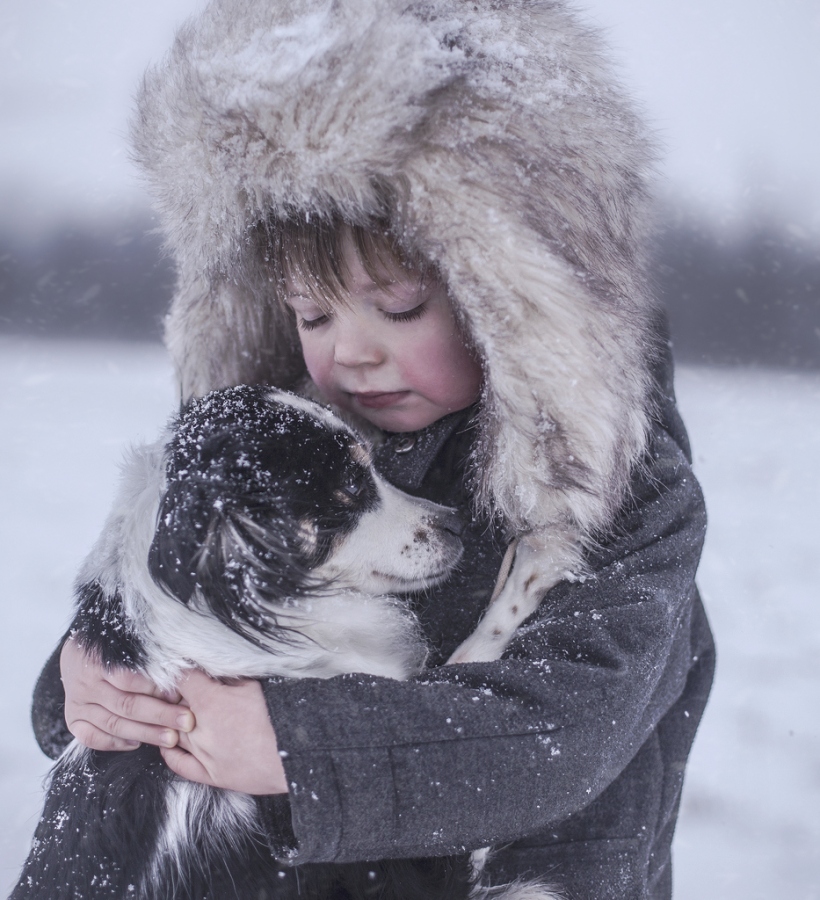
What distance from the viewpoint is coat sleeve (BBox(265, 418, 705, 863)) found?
3.70 feet

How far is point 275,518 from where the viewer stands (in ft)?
4.67

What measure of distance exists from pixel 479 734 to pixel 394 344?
752 mm

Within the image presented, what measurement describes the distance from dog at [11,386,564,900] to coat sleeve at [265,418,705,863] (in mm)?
220

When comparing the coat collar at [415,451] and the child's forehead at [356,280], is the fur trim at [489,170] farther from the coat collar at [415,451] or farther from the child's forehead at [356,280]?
the coat collar at [415,451]

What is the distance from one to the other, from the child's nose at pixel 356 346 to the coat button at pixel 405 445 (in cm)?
28

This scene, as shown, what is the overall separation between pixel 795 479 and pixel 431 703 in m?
4.96

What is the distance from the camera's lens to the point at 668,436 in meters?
1.62

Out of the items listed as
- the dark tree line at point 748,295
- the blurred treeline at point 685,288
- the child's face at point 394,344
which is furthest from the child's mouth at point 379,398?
the dark tree line at point 748,295

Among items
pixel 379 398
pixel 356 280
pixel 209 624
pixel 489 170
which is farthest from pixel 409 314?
pixel 209 624

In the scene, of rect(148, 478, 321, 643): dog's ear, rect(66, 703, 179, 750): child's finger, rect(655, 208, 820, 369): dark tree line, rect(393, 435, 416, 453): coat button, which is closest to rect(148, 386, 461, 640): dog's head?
rect(148, 478, 321, 643): dog's ear

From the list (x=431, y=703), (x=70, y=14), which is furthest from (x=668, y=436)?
(x=70, y=14)

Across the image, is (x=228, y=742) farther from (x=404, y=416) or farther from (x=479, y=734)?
(x=404, y=416)

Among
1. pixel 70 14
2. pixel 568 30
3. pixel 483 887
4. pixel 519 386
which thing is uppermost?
pixel 70 14

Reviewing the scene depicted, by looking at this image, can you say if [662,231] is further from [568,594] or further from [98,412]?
[98,412]
